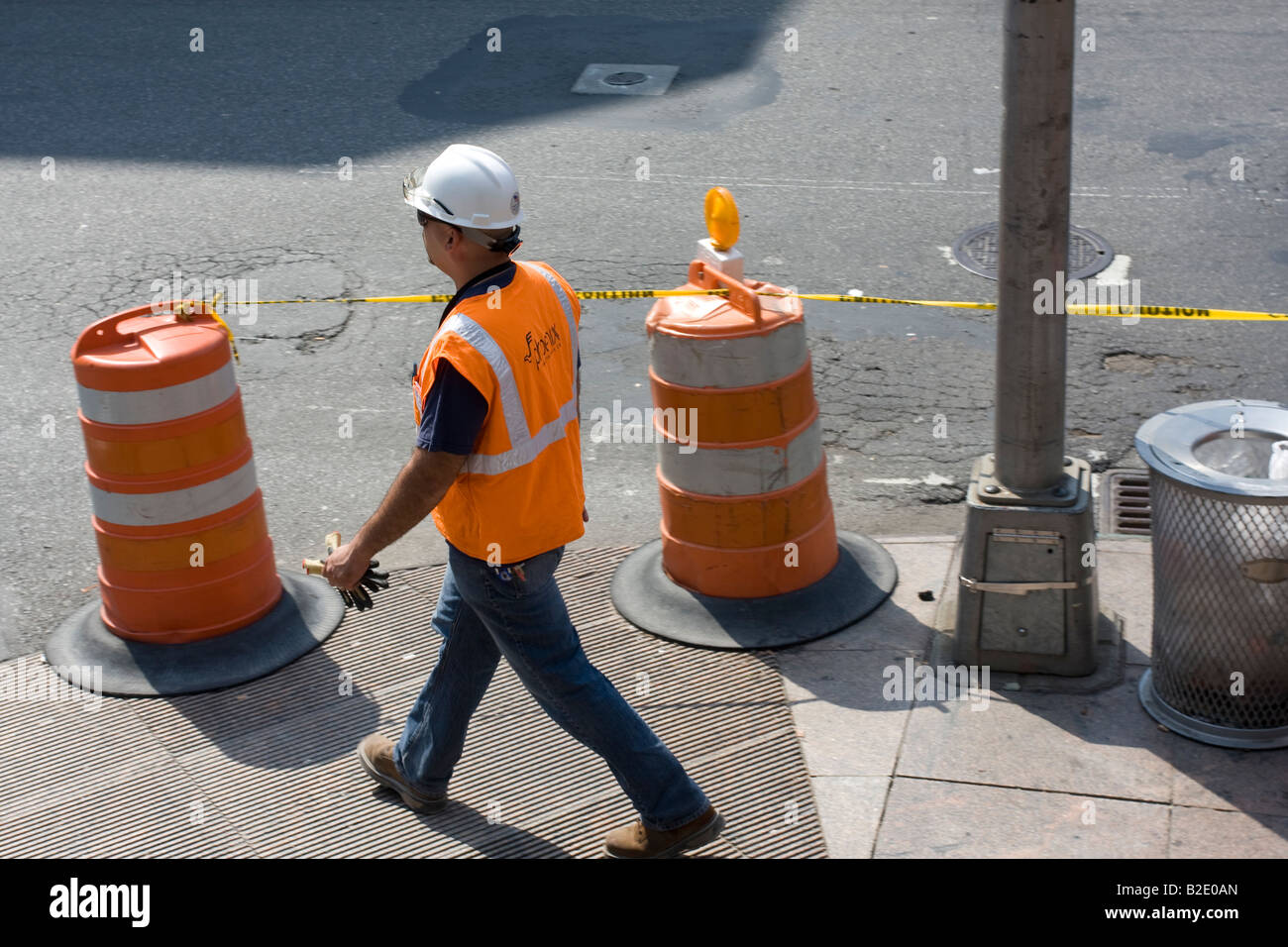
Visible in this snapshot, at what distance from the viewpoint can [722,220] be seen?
564 centimetres

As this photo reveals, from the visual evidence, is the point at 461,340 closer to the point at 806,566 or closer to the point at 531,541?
the point at 531,541

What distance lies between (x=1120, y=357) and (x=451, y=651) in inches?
184

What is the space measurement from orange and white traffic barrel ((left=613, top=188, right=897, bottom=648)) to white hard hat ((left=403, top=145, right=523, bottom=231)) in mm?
1558

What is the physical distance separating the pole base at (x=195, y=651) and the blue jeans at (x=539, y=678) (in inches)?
47.7

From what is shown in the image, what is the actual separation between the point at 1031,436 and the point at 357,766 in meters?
2.54

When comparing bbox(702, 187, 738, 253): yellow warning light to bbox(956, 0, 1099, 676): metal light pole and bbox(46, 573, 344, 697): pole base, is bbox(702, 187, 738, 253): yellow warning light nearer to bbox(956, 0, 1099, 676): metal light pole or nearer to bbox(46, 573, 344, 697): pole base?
bbox(956, 0, 1099, 676): metal light pole


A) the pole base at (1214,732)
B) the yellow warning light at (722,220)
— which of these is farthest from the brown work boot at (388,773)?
the pole base at (1214,732)

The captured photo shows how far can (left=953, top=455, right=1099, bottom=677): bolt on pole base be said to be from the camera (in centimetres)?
500

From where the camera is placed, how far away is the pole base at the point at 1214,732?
187 inches

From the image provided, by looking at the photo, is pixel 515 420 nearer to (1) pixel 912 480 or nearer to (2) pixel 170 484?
(2) pixel 170 484

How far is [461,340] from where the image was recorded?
3863 millimetres

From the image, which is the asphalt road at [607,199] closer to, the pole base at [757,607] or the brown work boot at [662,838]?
the pole base at [757,607]

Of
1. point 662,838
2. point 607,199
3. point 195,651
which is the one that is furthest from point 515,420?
point 607,199

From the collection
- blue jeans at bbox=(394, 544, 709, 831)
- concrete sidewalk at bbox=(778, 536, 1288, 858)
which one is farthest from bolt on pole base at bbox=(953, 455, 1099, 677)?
blue jeans at bbox=(394, 544, 709, 831)
